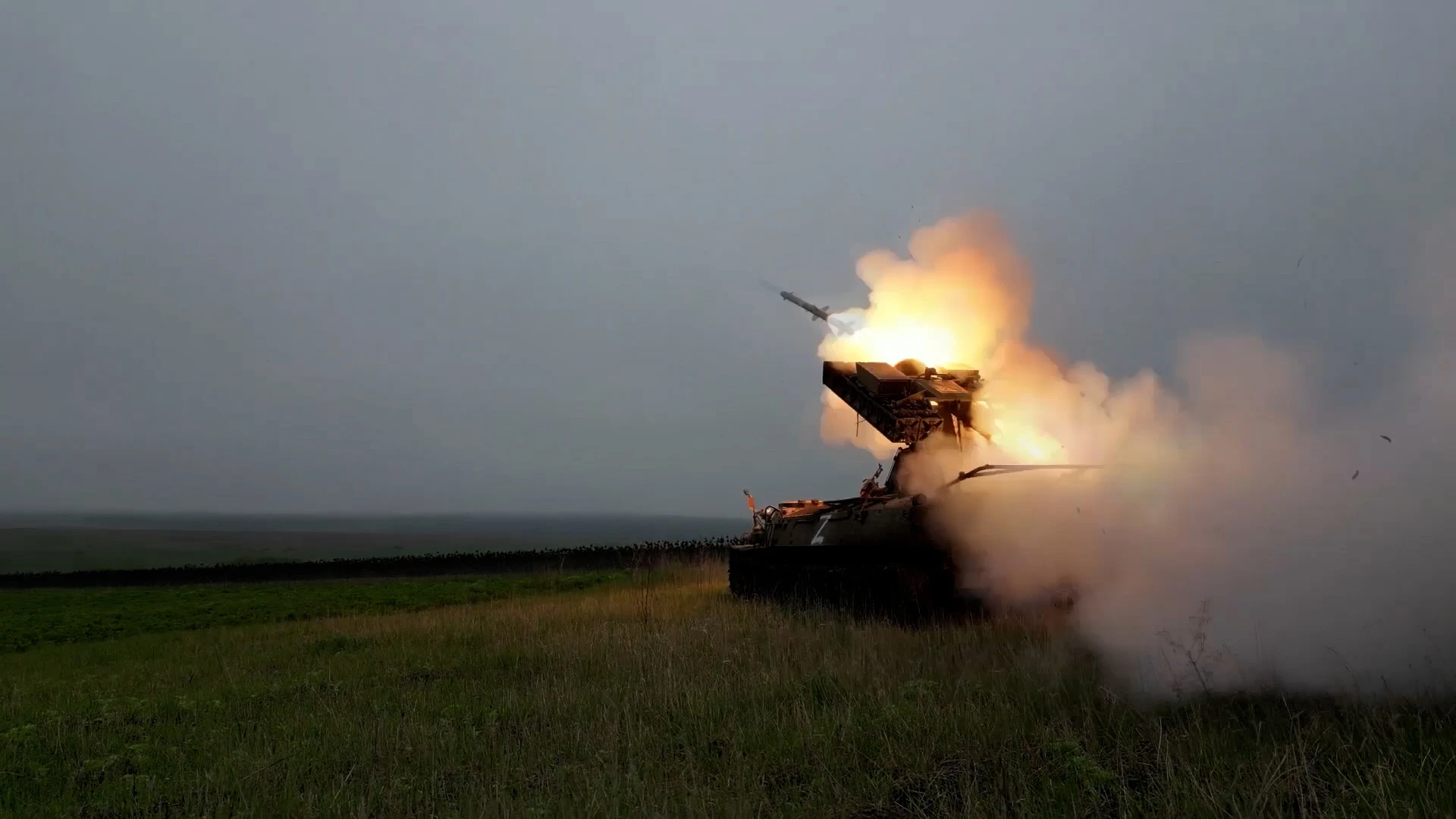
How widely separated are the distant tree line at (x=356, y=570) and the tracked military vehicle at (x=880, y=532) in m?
17.1

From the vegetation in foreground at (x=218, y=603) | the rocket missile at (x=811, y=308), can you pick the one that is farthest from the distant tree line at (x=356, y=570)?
the rocket missile at (x=811, y=308)

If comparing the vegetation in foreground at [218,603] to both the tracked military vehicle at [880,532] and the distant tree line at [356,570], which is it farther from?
the tracked military vehicle at [880,532]

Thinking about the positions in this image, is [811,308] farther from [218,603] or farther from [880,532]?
[218,603]

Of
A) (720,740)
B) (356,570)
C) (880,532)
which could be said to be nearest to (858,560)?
(880,532)

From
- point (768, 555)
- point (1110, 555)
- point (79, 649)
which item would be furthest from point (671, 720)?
point (79, 649)

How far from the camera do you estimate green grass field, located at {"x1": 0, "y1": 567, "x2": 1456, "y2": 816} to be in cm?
489

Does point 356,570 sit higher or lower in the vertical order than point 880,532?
lower

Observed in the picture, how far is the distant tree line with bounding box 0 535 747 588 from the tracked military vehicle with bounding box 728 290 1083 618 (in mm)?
17063

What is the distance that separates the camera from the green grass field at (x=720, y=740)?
4.89 meters

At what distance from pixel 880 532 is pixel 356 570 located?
30.9m

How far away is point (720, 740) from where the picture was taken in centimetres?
638

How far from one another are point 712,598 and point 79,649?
12.8m

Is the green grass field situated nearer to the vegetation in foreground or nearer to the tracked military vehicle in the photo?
the tracked military vehicle

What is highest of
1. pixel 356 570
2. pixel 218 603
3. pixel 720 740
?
pixel 356 570
